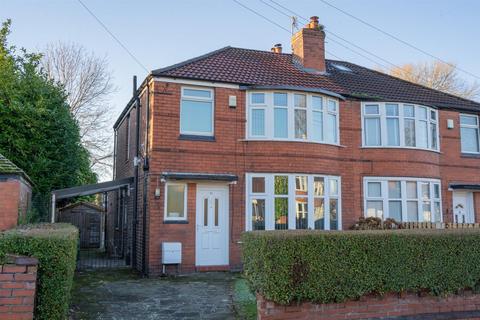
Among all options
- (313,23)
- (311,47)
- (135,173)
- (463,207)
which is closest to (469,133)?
(463,207)

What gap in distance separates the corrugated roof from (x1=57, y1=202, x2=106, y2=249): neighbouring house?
459 inches

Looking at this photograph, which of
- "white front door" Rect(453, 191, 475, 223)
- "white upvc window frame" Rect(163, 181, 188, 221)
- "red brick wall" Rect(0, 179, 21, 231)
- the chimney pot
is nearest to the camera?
"red brick wall" Rect(0, 179, 21, 231)

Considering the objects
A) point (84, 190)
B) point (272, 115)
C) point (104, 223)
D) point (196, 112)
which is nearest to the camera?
point (84, 190)

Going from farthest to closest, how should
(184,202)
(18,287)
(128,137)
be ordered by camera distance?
Answer: (128,137) < (184,202) < (18,287)

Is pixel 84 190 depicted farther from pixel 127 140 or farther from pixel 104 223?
pixel 104 223

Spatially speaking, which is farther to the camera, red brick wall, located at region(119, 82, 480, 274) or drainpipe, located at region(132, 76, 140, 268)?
drainpipe, located at region(132, 76, 140, 268)

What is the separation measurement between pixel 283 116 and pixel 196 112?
8.83 feet

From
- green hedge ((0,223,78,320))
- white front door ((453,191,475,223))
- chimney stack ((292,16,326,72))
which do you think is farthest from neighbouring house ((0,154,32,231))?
white front door ((453,191,475,223))

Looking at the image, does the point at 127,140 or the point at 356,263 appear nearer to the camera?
the point at 356,263

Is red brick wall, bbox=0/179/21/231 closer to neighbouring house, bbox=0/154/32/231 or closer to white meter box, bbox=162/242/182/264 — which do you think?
neighbouring house, bbox=0/154/32/231

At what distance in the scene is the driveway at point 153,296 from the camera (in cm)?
758

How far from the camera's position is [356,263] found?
6707 mm

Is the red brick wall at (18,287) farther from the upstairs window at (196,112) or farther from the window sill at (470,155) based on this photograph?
the window sill at (470,155)

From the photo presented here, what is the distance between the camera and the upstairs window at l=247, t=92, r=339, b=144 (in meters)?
13.7
